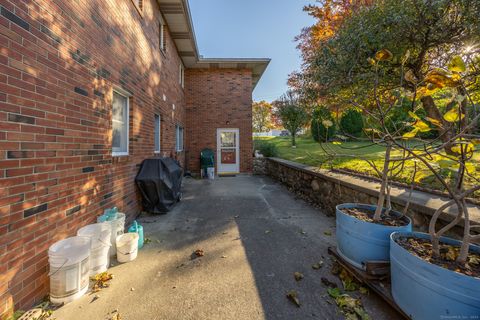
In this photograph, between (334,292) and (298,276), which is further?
(298,276)

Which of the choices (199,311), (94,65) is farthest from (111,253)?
(94,65)

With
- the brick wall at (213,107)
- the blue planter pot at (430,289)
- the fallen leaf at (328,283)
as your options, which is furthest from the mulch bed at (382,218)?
the brick wall at (213,107)

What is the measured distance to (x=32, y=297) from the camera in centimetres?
181

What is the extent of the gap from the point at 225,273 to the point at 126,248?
52.7 inches

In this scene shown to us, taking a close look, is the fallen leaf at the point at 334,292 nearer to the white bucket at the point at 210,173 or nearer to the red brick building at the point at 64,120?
the red brick building at the point at 64,120

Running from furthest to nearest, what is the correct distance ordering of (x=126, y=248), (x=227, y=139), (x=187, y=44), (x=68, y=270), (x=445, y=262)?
(x=227, y=139), (x=187, y=44), (x=126, y=248), (x=68, y=270), (x=445, y=262)

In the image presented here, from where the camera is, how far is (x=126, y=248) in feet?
8.57

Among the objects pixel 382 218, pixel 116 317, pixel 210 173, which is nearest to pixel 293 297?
pixel 382 218

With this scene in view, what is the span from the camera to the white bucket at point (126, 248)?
2.61m

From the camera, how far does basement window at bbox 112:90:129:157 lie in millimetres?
3648

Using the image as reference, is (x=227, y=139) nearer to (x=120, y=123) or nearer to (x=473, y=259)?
(x=120, y=123)

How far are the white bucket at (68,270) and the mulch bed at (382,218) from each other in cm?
305

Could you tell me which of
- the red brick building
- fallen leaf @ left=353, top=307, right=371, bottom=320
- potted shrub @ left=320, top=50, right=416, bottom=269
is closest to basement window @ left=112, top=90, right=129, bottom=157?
the red brick building

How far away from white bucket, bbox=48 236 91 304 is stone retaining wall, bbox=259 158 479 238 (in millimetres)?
3822
